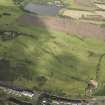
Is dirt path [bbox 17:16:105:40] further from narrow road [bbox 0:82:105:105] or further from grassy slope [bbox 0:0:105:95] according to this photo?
narrow road [bbox 0:82:105:105]

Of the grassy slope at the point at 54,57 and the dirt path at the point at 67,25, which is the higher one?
the dirt path at the point at 67,25

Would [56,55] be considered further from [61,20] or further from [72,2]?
[72,2]

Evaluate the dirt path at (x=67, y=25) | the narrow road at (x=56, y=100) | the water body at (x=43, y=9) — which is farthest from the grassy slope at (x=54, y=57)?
the narrow road at (x=56, y=100)

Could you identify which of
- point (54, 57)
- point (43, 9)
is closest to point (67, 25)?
point (43, 9)

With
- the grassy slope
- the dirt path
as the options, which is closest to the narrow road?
the grassy slope

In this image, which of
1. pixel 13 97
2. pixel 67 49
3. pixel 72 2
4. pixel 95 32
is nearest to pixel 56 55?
pixel 67 49

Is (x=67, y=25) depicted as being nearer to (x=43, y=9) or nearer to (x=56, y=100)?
(x=43, y=9)

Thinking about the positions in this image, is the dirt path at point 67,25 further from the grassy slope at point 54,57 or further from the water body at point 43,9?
the water body at point 43,9
